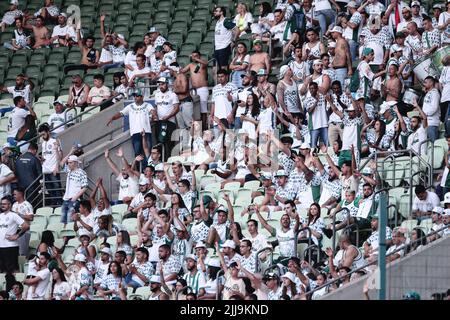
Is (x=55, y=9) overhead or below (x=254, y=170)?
overhead

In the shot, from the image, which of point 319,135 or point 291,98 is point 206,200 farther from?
point 291,98

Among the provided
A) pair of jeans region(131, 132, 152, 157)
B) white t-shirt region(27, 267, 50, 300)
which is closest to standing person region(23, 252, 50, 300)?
white t-shirt region(27, 267, 50, 300)

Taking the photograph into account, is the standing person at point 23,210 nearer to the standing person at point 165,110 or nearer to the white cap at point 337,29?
the standing person at point 165,110

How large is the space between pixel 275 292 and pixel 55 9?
505 inches

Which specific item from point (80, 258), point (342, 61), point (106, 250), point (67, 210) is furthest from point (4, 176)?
point (342, 61)

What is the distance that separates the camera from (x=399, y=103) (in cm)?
2766

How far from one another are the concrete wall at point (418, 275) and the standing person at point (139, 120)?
7164 millimetres

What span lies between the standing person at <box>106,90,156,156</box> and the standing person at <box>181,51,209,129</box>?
104 centimetres

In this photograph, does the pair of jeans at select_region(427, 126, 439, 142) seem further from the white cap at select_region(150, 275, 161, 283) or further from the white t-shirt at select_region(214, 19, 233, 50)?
the white t-shirt at select_region(214, 19, 233, 50)

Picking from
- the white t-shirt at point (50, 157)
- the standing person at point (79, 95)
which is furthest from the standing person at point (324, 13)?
the white t-shirt at point (50, 157)

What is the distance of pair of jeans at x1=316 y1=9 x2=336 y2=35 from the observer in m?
30.8

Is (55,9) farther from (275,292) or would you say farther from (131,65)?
(275,292)
